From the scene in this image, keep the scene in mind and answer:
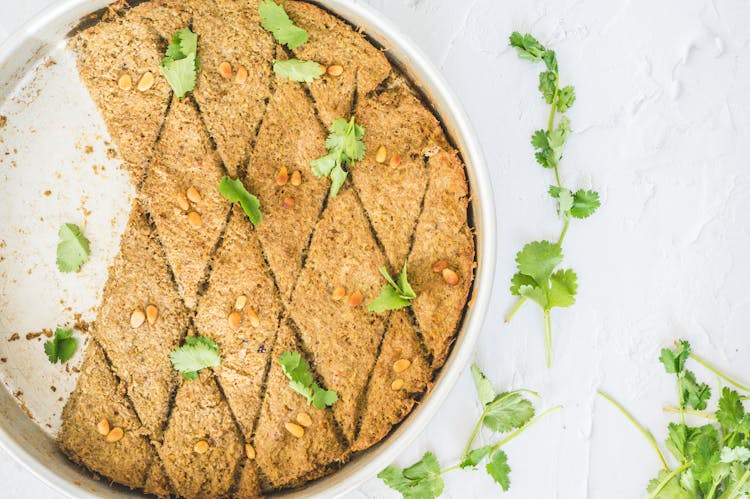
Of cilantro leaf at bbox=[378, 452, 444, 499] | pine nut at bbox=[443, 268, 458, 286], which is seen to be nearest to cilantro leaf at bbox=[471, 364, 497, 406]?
cilantro leaf at bbox=[378, 452, 444, 499]

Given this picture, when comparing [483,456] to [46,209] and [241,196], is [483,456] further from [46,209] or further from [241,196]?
[46,209]

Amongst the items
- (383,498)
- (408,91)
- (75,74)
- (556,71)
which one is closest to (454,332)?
(383,498)

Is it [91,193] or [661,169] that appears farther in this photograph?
[661,169]

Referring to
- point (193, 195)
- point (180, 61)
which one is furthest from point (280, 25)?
point (193, 195)

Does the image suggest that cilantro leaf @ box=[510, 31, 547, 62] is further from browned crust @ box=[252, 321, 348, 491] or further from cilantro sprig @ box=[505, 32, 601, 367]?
browned crust @ box=[252, 321, 348, 491]

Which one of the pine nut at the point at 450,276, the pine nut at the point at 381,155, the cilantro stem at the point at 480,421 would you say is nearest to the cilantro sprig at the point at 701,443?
the cilantro stem at the point at 480,421

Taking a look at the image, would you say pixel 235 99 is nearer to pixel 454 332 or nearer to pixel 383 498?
pixel 454 332
